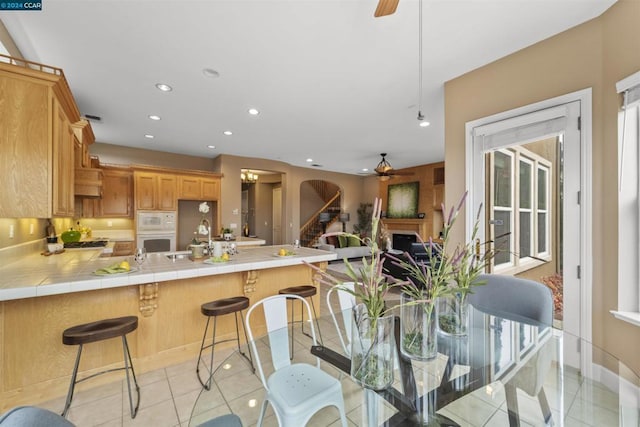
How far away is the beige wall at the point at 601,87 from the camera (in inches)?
72.5

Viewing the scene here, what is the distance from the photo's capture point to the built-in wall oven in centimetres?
541

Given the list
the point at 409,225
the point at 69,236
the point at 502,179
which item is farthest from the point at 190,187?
the point at 409,225

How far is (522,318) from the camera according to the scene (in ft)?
5.97

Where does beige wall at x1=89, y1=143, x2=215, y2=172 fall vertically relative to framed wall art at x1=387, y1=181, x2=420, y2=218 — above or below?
above

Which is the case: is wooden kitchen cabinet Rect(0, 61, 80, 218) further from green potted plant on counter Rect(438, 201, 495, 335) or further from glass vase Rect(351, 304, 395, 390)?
green potted plant on counter Rect(438, 201, 495, 335)

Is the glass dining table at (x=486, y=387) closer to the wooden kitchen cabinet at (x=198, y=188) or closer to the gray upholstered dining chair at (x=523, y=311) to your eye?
the gray upholstered dining chair at (x=523, y=311)

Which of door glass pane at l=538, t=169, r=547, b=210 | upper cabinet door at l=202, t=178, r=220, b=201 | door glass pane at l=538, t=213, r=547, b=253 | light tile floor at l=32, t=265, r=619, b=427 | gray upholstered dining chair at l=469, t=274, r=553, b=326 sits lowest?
light tile floor at l=32, t=265, r=619, b=427

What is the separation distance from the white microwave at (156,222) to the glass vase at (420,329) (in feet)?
18.6

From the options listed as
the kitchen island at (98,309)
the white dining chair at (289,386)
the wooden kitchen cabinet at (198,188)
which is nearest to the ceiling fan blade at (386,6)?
the white dining chair at (289,386)

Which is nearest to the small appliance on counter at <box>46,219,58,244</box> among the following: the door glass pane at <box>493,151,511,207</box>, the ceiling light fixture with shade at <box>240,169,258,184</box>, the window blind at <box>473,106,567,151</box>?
the ceiling light fixture with shade at <box>240,169,258,184</box>

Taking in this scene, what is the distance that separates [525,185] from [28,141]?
427 cm

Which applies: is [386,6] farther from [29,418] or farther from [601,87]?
[29,418]

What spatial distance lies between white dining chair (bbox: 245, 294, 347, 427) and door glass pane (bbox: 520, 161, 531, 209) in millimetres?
2493

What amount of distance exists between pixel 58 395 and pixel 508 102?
177 inches
